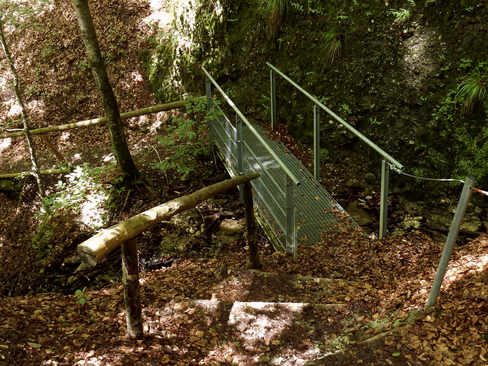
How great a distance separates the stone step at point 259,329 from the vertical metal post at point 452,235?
675 mm

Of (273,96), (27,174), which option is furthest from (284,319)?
(27,174)

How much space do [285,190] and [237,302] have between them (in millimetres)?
1717

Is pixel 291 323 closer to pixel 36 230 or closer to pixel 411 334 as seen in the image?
pixel 411 334

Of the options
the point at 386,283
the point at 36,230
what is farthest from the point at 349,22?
the point at 36,230

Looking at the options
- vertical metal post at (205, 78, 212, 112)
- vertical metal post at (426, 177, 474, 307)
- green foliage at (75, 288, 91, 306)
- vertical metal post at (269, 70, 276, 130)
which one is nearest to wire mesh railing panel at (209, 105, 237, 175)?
vertical metal post at (205, 78, 212, 112)

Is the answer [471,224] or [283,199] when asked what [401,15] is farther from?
[283,199]

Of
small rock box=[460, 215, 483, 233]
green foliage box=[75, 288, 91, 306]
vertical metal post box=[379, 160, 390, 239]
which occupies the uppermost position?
vertical metal post box=[379, 160, 390, 239]

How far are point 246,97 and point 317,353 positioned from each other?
530 centimetres

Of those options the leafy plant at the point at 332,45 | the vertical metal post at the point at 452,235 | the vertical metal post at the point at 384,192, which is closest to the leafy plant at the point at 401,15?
the leafy plant at the point at 332,45

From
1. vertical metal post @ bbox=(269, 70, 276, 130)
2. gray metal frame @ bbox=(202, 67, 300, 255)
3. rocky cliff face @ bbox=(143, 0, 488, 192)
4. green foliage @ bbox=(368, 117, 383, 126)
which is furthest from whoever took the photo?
vertical metal post @ bbox=(269, 70, 276, 130)

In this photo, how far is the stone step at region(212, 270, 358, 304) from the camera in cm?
337

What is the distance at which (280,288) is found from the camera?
3529 mm

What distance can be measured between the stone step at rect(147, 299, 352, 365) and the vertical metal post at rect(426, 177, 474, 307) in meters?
0.68

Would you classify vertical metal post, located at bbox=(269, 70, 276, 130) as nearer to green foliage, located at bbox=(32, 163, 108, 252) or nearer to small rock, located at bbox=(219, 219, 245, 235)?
small rock, located at bbox=(219, 219, 245, 235)
